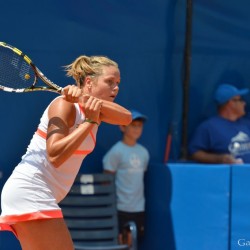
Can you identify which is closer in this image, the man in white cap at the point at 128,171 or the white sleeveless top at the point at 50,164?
the white sleeveless top at the point at 50,164

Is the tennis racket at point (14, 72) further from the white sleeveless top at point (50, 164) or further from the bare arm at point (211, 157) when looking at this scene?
the bare arm at point (211, 157)

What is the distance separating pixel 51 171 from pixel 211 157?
2.95m

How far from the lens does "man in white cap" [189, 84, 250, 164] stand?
21.7 ft

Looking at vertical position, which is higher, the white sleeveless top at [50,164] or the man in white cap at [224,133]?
the man in white cap at [224,133]

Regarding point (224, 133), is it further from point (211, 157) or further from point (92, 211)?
point (92, 211)

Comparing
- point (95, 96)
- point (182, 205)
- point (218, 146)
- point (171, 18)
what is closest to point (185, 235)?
point (182, 205)

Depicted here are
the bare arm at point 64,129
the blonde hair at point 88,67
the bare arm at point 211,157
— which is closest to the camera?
the bare arm at point 64,129

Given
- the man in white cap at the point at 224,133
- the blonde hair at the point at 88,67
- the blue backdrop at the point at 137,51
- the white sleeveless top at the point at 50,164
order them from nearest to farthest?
the white sleeveless top at the point at 50,164
the blonde hair at the point at 88,67
the blue backdrop at the point at 137,51
the man in white cap at the point at 224,133

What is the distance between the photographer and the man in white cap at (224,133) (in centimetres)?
662

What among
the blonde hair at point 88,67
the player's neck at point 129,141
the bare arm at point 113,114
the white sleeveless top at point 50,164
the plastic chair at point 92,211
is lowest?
the plastic chair at point 92,211

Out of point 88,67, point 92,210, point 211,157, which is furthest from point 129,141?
point 88,67

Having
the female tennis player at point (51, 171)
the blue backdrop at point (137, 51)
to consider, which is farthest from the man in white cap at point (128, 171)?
the female tennis player at point (51, 171)

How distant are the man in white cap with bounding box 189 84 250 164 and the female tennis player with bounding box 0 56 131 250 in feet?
9.27

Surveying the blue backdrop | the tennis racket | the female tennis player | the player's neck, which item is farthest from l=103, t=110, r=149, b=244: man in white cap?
the female tennis player
